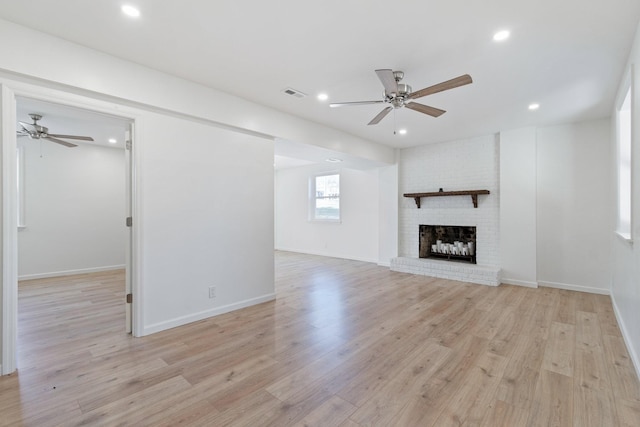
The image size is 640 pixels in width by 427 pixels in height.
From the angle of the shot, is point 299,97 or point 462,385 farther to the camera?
point 299,97

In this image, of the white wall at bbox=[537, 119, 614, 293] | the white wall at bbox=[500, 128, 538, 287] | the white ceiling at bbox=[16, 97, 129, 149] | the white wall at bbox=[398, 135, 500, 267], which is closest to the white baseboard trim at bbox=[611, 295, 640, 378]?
the white wall at bbox=[537, 119, 614, 293]

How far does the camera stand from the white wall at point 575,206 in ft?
14.7

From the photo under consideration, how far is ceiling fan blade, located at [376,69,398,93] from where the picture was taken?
2385 millimetres

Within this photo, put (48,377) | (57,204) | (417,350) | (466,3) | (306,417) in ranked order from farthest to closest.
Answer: (57,204) → (417,350) → (48,377) → (466,3) → (306,417)

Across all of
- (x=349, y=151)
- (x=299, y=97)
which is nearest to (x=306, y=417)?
(x=299, y=97)

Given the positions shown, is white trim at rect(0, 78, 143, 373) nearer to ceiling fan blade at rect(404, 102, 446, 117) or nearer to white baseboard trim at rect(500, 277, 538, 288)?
ceiling fan blade at rect(404, 102, 446, 117)

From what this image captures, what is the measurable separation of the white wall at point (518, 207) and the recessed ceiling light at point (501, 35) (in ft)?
10.5

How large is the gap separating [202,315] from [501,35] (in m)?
3.92

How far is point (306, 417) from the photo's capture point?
176 centimetres

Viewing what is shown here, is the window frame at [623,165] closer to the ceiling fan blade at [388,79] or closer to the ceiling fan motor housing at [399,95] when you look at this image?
the ceiling fan motor housing at [399,95]

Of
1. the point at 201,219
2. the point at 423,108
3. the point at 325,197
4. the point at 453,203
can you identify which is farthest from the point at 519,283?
the point at 201,219

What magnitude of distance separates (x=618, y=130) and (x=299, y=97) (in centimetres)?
379

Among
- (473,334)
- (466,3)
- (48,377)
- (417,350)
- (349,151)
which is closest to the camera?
(466,3)

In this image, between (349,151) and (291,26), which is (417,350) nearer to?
(291,26)
